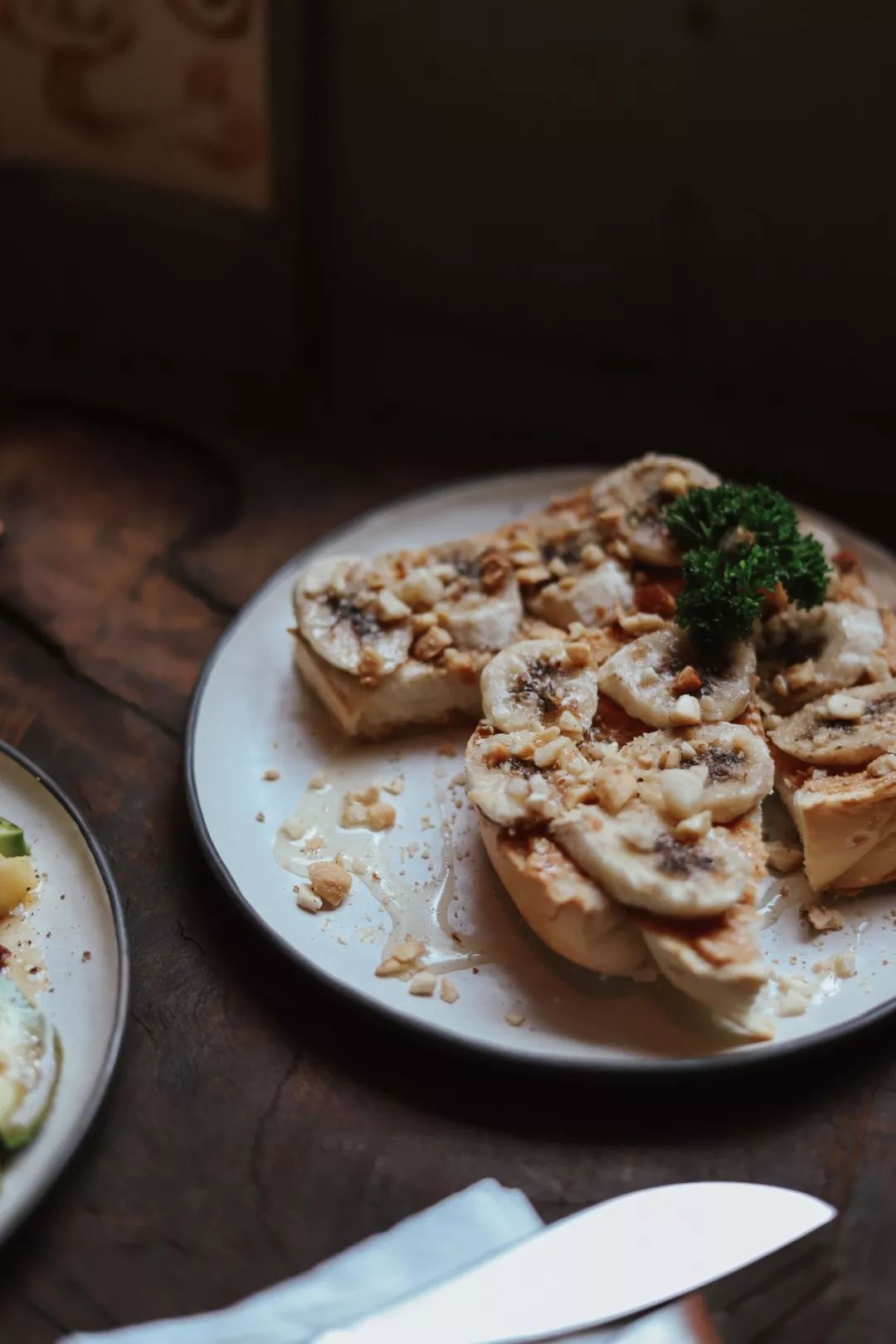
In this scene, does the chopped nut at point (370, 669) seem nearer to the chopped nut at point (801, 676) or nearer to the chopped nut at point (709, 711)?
the chopped nut at point (709, 711)

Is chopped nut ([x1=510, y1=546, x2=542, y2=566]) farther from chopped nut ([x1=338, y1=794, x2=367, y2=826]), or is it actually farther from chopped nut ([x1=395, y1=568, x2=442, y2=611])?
chopped nut ([x1=338, y1=794, x2=367, y2=826])

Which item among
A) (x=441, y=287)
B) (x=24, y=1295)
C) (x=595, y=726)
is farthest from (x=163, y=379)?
(x=24, y=1295)

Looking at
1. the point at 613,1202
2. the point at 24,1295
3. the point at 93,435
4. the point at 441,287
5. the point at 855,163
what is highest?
the point at 855,163

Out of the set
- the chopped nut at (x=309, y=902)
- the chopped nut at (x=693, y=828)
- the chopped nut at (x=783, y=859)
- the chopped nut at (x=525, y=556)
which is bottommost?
the chopped nut at (x=309, y=902)

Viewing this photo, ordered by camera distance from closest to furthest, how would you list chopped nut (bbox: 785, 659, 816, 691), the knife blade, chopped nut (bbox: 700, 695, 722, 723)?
the knife blade → chopped nut (bbox: 700, 695, 722, 723) → chopped nut (bbox: 785, 659, 816, 691)

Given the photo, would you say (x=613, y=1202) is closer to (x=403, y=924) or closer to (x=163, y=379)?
(x=403, y=924)

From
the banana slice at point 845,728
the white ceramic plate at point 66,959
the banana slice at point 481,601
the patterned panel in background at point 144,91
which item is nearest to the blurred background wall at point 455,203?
the patterned panel in background at point 144,91

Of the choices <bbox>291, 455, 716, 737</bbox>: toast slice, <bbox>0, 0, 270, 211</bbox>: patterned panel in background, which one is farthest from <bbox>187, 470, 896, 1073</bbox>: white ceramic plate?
<bbox>0, 0, 270, 211</bbox>: patterned panel in background
